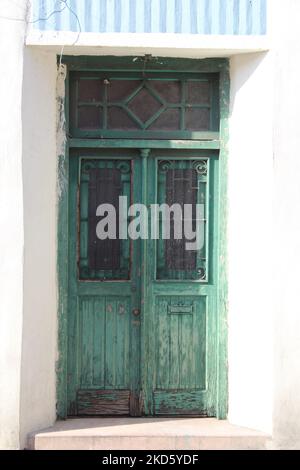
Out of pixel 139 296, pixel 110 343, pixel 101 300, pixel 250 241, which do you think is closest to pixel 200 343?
pixel 139 296

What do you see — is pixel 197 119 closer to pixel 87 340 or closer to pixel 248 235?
pixel 248 235

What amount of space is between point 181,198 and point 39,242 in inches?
47.2

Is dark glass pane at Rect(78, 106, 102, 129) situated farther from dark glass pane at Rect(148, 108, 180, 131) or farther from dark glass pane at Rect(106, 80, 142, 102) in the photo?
dark glass pane at Rect(148, 108, 180, 131)

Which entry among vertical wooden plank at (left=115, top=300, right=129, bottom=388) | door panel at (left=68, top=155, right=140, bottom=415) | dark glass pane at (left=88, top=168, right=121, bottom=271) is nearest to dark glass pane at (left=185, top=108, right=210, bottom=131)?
door panel at (left=68, top=155, right=140, bottom=415)

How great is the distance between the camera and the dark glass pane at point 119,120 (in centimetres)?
606

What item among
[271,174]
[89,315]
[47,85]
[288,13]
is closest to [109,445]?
[89,315]

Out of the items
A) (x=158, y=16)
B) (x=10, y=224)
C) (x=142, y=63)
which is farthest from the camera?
(x=142, y=63)

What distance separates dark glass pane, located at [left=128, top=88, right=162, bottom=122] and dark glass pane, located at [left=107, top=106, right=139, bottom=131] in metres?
0.07

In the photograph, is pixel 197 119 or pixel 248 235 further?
pixel 197 119

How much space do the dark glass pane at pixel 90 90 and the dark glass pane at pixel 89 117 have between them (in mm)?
78

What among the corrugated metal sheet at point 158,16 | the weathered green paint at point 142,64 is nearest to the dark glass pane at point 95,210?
the weathered green paint at point 142,64

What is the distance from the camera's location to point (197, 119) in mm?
6090

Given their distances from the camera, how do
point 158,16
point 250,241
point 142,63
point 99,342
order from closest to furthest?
point 158,16
point 250,241
point 142,63
point 99,342

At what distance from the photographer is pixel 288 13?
17.8ft
